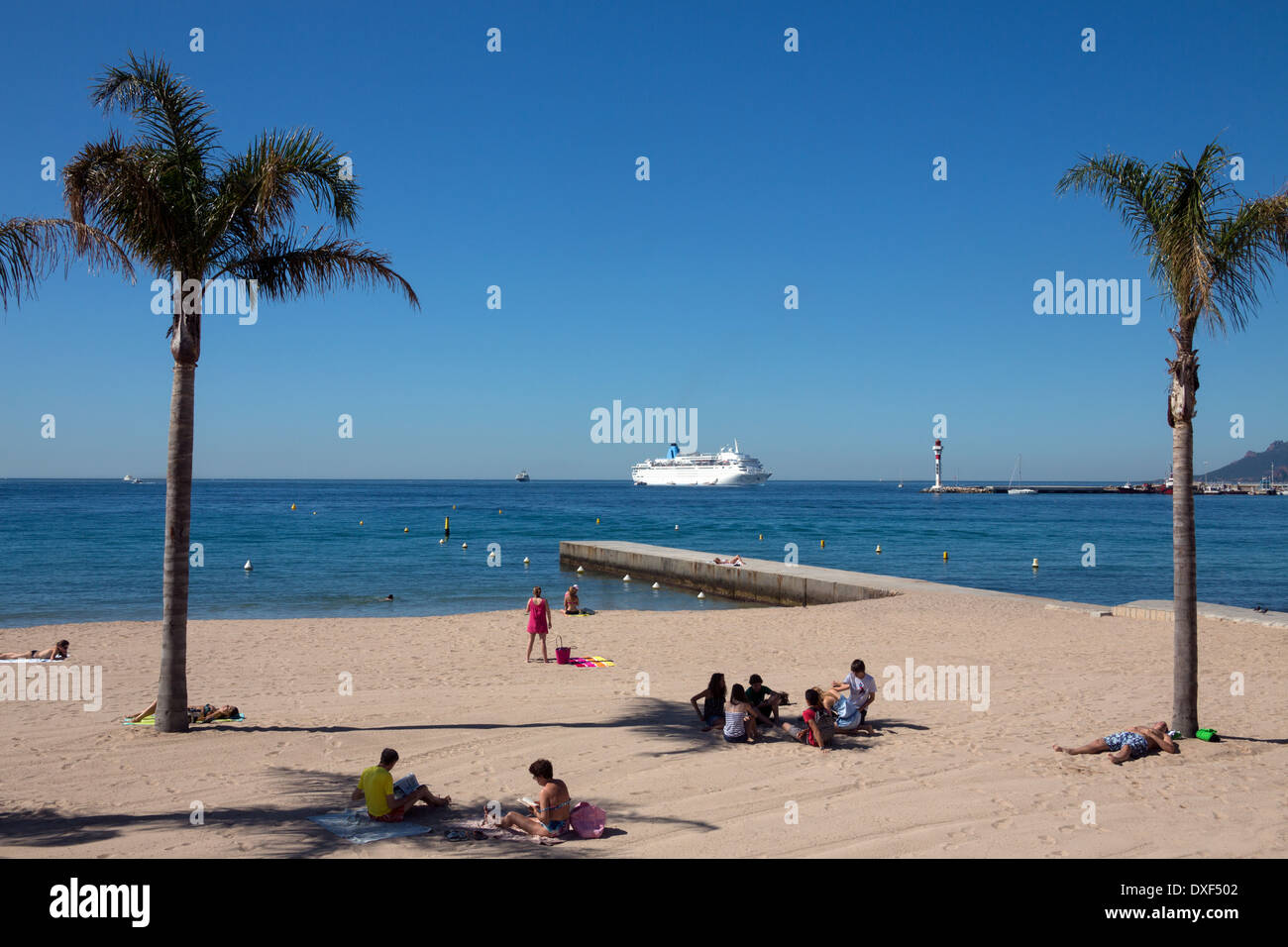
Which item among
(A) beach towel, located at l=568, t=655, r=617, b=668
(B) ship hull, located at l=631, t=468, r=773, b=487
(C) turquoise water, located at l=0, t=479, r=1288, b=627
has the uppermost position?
(B) ship hull, located at l=631, t=468, r=773, b=487

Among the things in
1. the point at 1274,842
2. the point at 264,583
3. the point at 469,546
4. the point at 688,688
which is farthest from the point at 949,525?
the point at 1274,842

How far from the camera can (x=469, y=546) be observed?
4897cm

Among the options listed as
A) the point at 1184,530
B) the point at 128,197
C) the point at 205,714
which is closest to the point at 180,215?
the point at 128,197

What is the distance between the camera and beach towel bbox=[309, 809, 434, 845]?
6488 millimetres

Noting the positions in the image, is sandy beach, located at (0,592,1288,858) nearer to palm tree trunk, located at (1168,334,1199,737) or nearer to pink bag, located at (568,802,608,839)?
pink bag, located at (568,802,608,839)

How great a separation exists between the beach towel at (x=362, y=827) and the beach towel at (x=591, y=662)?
26.8 feet

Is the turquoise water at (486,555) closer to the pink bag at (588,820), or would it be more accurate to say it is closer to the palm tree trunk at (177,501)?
the palm tree trunk at (177,501)

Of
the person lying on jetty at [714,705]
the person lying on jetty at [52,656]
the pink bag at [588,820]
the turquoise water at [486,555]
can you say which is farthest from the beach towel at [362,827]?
the turquoise water at [486,555]

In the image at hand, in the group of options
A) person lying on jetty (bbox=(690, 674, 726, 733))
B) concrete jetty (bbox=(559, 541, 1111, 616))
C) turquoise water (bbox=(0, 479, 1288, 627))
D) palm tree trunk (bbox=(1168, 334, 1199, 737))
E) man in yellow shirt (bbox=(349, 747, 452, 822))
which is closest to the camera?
man in yellow shirt (bbox=(349, 747, 452, 822))

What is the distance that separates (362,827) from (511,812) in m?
1.23

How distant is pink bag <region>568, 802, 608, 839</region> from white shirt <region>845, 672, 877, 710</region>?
165 inches

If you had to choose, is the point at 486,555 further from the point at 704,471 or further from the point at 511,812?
the point at 704,471

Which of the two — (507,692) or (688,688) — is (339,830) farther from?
(688,688)

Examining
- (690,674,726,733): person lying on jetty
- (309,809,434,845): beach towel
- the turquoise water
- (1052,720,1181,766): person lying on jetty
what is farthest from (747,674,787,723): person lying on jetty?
the turquoise water
